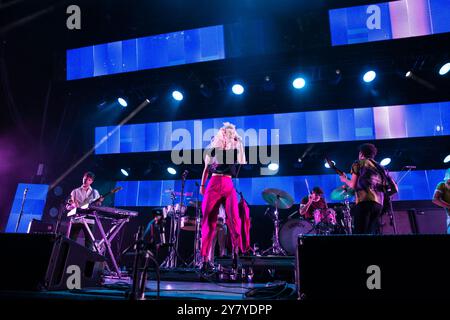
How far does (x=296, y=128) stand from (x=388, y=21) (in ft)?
11.2

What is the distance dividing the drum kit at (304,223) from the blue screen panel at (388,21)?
3.82m

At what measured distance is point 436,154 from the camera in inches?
344

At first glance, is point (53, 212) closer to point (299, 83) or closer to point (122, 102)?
point (122, 102)

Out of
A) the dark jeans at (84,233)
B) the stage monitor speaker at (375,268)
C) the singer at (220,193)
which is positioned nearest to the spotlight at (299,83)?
the singer at (220,193)

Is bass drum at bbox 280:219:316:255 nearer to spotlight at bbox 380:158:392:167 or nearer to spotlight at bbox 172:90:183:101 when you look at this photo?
spotlight at bbox 380:158:392:167

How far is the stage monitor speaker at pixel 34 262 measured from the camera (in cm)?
244

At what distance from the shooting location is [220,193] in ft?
15.5

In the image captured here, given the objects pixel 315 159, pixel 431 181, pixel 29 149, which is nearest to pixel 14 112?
pixel 29 149

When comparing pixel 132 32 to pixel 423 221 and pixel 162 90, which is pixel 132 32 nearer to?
pixel 162 90

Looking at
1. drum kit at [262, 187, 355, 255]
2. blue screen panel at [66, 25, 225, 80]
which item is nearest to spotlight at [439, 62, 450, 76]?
drum kit at [262, 187, 355, 255]

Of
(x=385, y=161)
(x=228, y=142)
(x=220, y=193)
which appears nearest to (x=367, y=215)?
(x=220, y=193)

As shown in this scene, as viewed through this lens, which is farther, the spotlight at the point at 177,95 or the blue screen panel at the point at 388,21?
the spotlight at the point at 177,95

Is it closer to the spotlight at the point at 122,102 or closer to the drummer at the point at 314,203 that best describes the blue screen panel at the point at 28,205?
the spotlight at the point at 122,102

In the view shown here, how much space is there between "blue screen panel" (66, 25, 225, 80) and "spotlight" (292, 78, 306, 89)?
2195 millimetres
